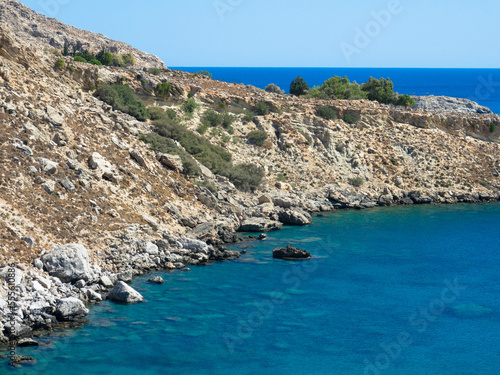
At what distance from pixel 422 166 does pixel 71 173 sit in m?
39.8

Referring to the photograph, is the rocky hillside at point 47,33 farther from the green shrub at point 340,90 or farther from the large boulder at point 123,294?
the large boulder at point 123,294

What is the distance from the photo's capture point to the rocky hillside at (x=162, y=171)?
31.8 metres

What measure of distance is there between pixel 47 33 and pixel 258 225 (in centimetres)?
7357

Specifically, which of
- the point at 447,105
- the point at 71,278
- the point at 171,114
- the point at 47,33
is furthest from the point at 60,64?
the point at 447,105

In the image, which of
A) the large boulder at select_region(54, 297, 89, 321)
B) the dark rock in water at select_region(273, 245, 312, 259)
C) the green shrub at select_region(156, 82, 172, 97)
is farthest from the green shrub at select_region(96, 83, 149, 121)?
the large boulder at select_region(54, 297, 89, 321)

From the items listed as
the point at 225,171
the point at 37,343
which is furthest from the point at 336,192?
the point at 37,343

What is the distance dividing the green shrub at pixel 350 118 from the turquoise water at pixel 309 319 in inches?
980

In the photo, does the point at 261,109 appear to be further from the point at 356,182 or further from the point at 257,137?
the point at 356,182

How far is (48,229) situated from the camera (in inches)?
1310

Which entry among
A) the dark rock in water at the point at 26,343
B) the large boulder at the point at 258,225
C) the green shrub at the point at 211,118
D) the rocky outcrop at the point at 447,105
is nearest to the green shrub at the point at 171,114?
the green shrub at the point at 211,118

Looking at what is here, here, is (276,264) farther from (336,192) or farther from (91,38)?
(91,38)

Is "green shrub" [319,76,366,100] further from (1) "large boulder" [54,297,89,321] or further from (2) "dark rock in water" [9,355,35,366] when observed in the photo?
(2) "dark rock in water" [9,355,35,366]

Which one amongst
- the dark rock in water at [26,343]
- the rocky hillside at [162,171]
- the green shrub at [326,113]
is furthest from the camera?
the green shrub at [326,113]

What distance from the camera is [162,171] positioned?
152ft
